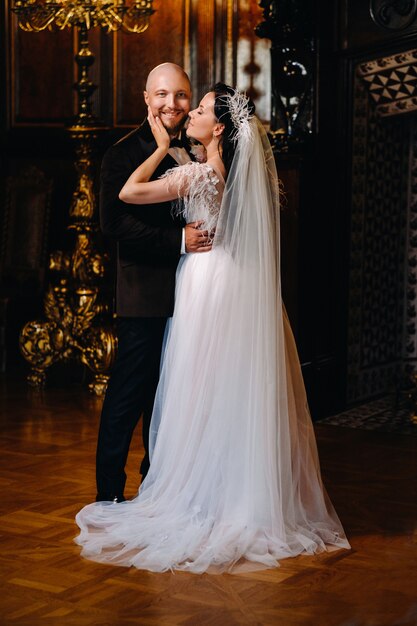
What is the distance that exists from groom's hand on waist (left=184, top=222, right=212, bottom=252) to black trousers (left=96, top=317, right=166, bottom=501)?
321 mm

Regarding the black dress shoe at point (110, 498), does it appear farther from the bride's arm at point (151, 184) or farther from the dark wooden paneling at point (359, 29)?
the dark wooden paneling at point (359, 29)

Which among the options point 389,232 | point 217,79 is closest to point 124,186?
point 389,232

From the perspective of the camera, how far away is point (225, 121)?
12.1ft

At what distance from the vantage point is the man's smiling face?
12.3ft

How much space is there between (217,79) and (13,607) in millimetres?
5204

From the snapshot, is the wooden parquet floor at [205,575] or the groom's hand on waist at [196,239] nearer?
the wooden parquet floor at [205,575]

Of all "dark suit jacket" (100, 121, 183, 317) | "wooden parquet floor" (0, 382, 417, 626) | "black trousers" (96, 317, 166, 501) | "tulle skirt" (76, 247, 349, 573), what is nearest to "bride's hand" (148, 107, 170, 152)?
"dark suit jacket" (100, 121, 183, 317)

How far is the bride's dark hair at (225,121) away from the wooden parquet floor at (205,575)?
1425 millimetres

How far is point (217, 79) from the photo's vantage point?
750 centimetres

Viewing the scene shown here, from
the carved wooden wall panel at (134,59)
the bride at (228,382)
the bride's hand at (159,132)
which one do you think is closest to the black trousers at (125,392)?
the bride at (228,382)

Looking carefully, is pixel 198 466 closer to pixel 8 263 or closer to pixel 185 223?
pixel 185 223

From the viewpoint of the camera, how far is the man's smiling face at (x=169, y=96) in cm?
374

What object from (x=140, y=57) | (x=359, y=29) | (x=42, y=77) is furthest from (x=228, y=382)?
(x=42, y=77)

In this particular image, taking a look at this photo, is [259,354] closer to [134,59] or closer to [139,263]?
[139,263]
